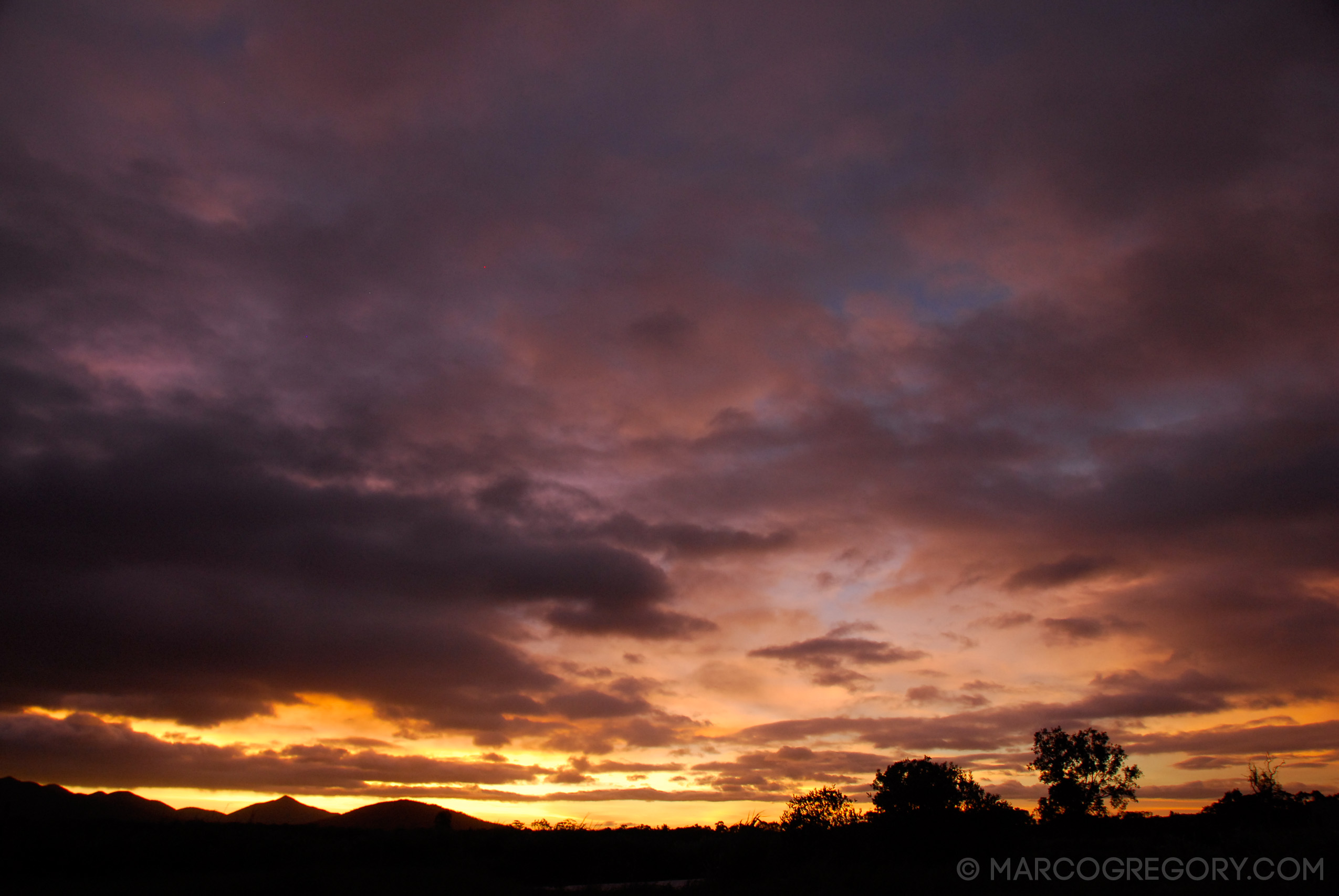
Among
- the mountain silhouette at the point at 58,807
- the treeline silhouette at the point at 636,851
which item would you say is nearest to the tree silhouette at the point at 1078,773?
the treeline silhouette at the point at 636,851

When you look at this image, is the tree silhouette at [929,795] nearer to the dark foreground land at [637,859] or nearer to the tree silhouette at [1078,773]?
the dark foreground land at [637,859]

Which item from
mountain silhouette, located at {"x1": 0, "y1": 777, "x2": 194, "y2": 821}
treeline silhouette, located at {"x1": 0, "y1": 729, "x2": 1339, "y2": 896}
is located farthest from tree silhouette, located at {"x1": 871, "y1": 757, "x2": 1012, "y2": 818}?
mountain silhouette, located at {"x1": 0, "y1": 777, "x2": 194, "y2": 821}

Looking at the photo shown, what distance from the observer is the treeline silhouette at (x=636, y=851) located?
2631cm

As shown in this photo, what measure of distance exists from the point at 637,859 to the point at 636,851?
95cm

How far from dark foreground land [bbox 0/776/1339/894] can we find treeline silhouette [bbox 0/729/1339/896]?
126mm

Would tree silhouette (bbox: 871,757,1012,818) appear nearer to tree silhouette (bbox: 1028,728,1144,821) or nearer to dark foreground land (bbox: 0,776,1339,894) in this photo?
dark foreground land (bbox: 0,776,1339,894)

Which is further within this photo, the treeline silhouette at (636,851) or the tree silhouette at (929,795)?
the tree silhouette at (929,795)

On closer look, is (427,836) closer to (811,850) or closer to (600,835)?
(600,835)

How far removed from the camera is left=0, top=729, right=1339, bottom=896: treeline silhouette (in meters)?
26.3

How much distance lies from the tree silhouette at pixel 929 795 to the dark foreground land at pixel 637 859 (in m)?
1.47

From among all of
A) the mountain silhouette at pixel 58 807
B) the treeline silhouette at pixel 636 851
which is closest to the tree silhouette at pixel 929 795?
the treeline silhouette at pixel 636 851

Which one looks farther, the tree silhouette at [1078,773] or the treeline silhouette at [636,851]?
the tree silhouette at [1078,773]

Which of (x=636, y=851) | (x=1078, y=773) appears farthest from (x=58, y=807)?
(x=1078, y=773)

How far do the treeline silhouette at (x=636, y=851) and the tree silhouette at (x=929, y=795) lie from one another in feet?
0.42
